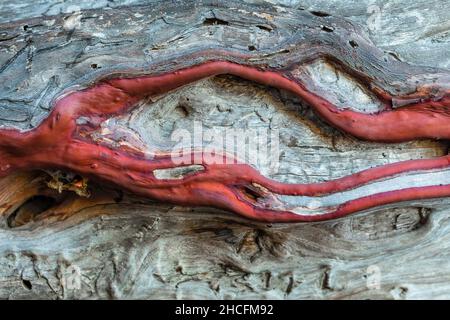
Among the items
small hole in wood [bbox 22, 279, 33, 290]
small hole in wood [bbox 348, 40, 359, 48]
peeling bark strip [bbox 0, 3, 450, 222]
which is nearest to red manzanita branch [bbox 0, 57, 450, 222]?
peeling bark strip [bbox 0, 3, 450, 222]

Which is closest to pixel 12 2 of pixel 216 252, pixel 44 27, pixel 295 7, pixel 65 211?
pixel 44 27

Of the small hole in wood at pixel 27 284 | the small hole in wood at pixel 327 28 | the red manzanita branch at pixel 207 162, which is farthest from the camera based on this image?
the small hole in wood at pixel 27 284

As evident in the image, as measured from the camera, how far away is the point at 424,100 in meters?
2.04

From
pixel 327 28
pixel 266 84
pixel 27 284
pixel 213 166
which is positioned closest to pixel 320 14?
pixel 327 28

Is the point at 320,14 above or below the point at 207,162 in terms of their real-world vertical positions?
above

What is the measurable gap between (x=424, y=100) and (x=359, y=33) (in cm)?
32

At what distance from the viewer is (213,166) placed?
1.96 m

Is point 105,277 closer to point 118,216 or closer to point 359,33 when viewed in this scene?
point 118,216

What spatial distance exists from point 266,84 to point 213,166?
33 centimetres

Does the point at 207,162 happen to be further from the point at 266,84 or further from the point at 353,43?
the point at 353,43

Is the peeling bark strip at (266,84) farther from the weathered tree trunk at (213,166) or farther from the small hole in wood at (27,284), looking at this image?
the small hole in wood at (27,284)

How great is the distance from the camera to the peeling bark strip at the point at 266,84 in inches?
75.7

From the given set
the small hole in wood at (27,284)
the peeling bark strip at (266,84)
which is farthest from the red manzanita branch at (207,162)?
the small hole in wood at (27,284)

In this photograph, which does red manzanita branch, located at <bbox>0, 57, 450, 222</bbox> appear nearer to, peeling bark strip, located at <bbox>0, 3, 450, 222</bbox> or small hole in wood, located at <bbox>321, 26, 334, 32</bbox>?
peeling bark strip, located at <bbox>0, 3, 450, 222</bbox>
